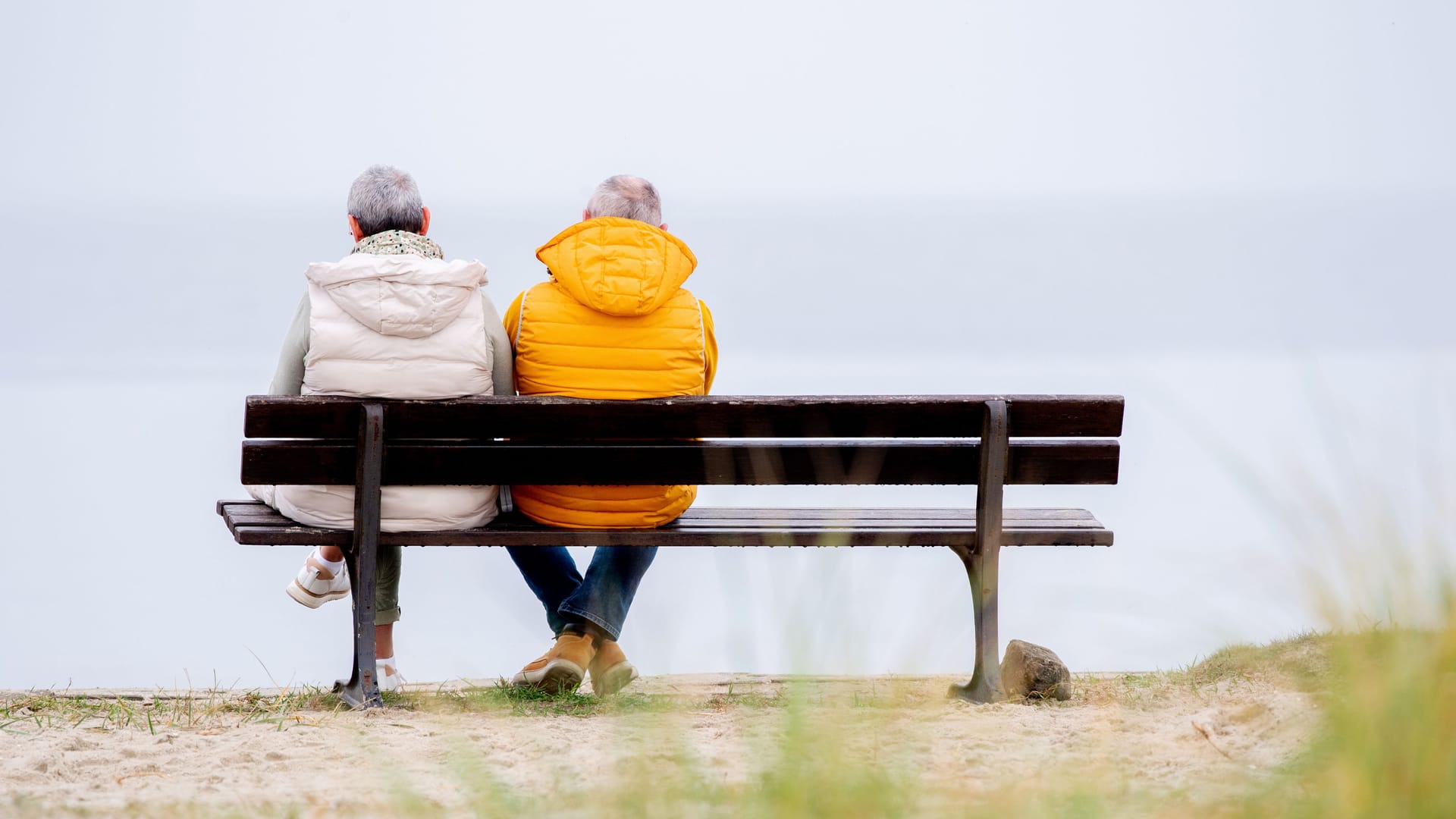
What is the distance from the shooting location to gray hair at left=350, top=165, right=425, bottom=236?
172 inches

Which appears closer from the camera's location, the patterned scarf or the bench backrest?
the bench backrest

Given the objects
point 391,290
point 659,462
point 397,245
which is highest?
point 397,245

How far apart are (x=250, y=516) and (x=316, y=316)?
0.55 metres

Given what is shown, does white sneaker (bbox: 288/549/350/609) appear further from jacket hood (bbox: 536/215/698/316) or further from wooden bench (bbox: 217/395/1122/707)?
jacket hood (bbox: 536/215/698/316)

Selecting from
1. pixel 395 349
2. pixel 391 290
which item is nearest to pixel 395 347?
pixel 395 349

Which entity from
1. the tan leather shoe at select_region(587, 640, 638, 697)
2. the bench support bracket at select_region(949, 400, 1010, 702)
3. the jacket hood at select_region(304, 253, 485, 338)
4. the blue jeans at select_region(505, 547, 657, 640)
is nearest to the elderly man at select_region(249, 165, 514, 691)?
the jacket hood at select_region(304, 253, 485, 338)

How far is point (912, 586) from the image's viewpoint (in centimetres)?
273

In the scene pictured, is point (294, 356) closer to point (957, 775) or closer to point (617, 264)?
point (617, 264)

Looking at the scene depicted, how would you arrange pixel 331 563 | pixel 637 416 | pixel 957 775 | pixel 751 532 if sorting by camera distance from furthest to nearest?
pixel 331 563, pixel 751 532, pixel 637 416, pixel 957 775

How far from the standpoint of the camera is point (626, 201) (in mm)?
4344

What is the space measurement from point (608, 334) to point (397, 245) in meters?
0.59

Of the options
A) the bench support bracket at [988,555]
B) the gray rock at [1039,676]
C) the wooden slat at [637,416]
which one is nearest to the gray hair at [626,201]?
the wooden slat at [637,416]

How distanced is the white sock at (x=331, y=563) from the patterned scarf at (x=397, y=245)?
86 cm

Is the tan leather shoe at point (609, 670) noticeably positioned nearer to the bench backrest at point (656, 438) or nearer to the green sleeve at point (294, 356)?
the bench backrest at point (656, 438)
